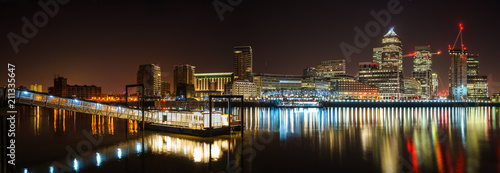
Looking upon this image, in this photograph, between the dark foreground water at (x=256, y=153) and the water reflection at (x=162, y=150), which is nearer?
the dark foreground water at (x=256, y=153)

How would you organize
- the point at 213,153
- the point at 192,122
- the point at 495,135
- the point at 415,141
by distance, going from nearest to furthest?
the point at 213,153
the point at 415,141
the point at 192,122
the point at 495,135

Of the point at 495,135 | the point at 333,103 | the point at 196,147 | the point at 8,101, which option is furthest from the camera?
the point at 333,103

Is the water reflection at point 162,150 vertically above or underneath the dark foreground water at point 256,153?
above

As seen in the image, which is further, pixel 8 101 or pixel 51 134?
pixel 51 134

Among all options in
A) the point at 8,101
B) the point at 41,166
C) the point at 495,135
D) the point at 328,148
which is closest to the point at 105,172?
the point at 41,166

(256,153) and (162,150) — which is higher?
(162,150)

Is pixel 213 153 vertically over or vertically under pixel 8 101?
under

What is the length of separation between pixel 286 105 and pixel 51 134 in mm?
103073

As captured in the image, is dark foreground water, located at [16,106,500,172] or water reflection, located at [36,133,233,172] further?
water reflection, located at [36,133,233,172]

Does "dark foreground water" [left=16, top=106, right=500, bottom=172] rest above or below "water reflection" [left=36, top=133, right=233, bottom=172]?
below

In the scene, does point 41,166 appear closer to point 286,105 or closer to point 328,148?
point 328,148

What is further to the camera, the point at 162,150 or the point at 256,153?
the point at 162,150

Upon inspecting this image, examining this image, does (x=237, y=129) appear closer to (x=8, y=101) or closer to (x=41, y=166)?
(x=41, y=166)

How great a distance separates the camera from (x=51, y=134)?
35312 mm
